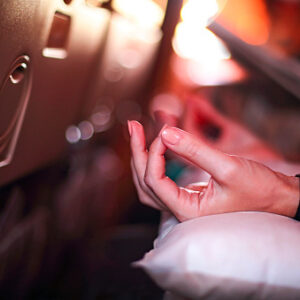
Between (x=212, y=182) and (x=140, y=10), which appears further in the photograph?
(x=140, y=10)

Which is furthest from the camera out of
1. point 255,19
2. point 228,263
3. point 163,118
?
point 255,19

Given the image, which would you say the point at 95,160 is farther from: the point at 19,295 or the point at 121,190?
the point at 19,295

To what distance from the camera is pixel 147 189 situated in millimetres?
638

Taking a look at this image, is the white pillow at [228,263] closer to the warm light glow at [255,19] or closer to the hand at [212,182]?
the hand at [212,182]

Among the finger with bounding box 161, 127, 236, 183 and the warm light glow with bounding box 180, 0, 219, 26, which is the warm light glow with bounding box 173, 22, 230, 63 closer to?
the warm light glow with bounding box 180, 0, 219, 26

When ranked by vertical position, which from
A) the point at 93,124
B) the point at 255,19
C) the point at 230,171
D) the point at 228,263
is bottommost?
the point at 93,124

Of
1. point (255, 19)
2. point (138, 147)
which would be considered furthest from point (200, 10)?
point (255, 19)

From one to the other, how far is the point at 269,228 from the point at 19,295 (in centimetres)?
75

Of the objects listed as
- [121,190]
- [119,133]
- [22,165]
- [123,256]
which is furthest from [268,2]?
[22,165]

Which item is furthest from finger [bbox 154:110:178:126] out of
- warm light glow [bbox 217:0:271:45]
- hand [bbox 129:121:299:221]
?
warm light glow [bbox 217:0:271:45]

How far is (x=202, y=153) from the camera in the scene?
54 centimetres

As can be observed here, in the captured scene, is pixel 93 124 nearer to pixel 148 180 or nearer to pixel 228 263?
pixel 148 180

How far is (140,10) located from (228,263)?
0.90 meters

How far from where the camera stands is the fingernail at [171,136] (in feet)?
1.75
